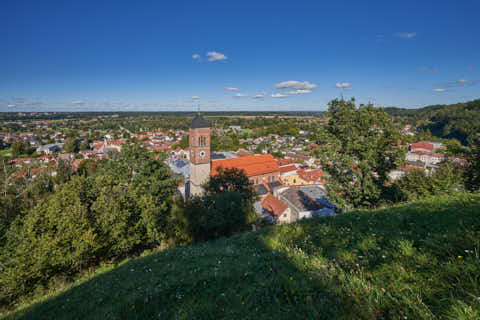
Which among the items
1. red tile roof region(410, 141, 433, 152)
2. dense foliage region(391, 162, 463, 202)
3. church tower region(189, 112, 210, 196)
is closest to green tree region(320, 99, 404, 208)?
dense foliage region(391, 162, 463, 202)

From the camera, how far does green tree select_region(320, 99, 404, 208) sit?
1459cm

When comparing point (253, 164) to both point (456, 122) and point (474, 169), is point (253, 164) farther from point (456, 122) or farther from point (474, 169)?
point (456, 122)

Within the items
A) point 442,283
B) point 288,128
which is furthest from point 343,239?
point 288,128

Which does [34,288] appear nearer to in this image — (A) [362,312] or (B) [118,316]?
(B) [118,316]

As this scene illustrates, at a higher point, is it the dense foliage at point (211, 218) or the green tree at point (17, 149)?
the dense foliage at point (211, 218)

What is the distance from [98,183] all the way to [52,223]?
15.5 feet

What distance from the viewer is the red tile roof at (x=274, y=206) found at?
29.3m

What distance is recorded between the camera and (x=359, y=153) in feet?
49.7

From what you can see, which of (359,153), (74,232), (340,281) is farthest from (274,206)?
(340,281)

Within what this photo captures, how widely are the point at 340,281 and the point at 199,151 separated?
34.0m

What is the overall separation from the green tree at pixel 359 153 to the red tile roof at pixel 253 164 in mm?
27423

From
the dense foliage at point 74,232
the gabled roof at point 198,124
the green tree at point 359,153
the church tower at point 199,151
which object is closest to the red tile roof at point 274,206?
the church tower at point 199,151

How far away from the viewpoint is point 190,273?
17.1ft

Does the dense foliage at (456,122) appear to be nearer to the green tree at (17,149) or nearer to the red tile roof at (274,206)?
the red tile roof at (274,206)
